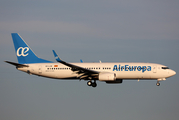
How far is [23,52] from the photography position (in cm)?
5053

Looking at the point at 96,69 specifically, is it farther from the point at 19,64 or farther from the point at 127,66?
the point at 19,64

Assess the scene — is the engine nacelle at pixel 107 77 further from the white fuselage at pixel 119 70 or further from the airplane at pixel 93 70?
the white fuselage at pixel 119 70

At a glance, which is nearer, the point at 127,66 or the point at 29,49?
the point at 127,66

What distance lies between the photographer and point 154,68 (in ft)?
151

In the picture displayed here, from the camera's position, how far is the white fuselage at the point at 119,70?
45.6 metres

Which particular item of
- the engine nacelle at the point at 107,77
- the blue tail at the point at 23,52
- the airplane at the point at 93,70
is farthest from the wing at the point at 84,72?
the blue tail at the point at 23,52

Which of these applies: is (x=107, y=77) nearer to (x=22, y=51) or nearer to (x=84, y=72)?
(x=84, y=72)

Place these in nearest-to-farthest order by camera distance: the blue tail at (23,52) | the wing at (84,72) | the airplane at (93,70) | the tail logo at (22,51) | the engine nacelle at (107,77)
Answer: the engine nacelle at (107,77) → the wing at (84,72) → the airplane at (93,70) → the blue tail at (23,52) → the tail logo at (22,51)

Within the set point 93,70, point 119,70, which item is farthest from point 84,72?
point 119,70

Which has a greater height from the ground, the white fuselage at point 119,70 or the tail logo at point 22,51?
the tail logo at point 22,51

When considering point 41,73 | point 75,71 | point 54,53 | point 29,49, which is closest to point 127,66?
point 75,71

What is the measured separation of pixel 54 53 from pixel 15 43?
1276cm

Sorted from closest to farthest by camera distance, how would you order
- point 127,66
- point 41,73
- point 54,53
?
point 54,53
point 127,66
point 41,73

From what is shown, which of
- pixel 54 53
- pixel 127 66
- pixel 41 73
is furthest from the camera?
pixel 41 73
